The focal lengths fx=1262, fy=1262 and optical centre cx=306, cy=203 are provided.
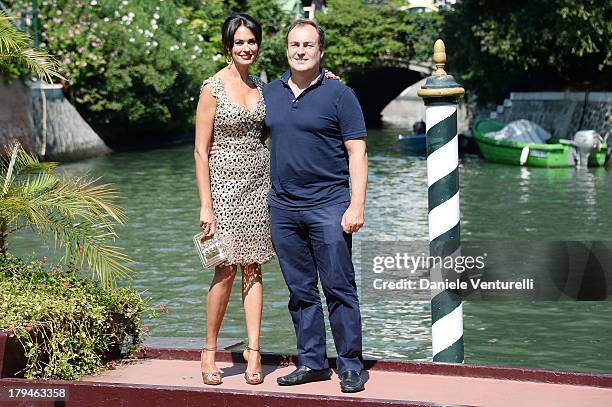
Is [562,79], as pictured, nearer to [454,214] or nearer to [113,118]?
[113,118]

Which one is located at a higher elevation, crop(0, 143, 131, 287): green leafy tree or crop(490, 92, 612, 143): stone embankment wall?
crop(0, 143, 131, 287): green leafy tree

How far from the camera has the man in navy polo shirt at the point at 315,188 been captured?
618 cm

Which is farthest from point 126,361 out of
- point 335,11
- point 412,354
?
point 335,11

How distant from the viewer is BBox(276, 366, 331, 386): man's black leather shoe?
20.6ft

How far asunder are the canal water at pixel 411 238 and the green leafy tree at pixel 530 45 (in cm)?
317

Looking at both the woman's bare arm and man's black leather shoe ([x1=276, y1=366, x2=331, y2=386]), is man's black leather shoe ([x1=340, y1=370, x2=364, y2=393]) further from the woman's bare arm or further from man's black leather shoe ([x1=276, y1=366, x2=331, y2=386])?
the woman's bare arm

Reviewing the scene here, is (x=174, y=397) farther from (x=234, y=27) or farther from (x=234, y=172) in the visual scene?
(x=234, y=27)

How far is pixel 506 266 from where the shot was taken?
1495cm

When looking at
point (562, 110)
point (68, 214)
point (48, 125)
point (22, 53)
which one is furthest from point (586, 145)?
point (68, 214)

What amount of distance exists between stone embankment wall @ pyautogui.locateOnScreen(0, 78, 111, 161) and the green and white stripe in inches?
Answer: 801

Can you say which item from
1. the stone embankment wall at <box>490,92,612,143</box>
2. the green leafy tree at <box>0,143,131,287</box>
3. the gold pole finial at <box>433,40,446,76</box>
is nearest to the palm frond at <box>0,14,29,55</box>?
the green leafy tree at <box>0,143,131,287</box>

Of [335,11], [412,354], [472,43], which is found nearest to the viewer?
[412,354]

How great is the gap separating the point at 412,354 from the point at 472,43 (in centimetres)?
2445

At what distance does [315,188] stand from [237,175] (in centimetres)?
40
